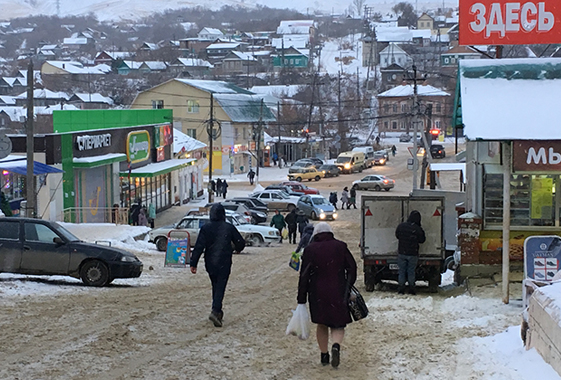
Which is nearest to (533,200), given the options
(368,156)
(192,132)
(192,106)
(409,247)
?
(409,247)

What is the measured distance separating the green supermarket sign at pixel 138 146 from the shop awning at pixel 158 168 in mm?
599

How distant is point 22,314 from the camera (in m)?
11.9

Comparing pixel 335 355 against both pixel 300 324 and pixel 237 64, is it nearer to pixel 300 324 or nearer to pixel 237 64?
pixel 300 324

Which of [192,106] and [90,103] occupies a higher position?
[90,103]

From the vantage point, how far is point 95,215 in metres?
38.2

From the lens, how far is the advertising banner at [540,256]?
11.9m

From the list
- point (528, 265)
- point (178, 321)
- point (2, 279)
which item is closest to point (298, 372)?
point (178, 321)

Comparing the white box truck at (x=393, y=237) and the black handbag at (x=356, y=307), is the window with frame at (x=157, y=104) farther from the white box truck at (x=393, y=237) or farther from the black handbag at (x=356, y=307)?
the black handbag at (x=356, y=307)

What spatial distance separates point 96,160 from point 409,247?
24982 millimetres

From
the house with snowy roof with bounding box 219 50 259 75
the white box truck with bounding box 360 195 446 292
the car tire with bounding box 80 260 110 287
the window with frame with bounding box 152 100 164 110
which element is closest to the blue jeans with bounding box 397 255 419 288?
the white box truck with bounding box 360 195 446 292

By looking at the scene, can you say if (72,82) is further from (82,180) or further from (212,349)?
(212,349)

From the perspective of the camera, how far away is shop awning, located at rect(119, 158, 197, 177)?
43.2 metres

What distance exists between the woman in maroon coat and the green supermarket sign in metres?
35.3

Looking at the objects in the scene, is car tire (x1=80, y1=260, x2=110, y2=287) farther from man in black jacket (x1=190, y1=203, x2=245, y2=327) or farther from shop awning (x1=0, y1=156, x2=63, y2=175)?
shop awning (x1=0, y1=156, x2=63, y2=175)
